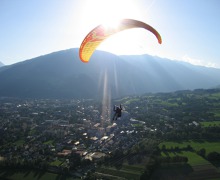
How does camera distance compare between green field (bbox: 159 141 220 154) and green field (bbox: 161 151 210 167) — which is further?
green field (bbox: 159 141 220 154)

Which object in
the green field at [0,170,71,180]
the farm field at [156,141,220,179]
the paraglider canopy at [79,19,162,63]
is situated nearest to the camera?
the paraglider canopy at [79,19,162,63]

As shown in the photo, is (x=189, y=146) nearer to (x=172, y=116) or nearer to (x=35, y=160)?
(x=35, y=160)

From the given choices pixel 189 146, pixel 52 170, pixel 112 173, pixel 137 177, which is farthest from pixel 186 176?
pixel 52 170

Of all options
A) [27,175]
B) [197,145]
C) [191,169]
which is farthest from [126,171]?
[197,145]

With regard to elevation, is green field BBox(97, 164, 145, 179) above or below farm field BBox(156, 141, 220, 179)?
below

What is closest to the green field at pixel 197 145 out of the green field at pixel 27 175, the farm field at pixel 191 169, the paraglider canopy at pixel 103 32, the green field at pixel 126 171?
the farm field at pixel 191 169

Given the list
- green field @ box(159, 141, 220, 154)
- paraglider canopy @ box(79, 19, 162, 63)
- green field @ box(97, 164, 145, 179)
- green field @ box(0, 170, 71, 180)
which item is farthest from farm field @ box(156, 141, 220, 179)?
paraglider canopy @ box(79, 19, 162, 63)

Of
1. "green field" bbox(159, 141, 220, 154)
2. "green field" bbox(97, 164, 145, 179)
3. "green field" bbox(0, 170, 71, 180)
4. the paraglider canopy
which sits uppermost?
the paraglider canopy

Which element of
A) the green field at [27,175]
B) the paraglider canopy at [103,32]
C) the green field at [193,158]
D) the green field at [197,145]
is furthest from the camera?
the green field at [197,145]

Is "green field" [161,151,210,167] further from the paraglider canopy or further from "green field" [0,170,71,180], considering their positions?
the paraglider canopy

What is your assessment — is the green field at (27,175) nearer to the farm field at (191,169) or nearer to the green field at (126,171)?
the green field at (126,171)
